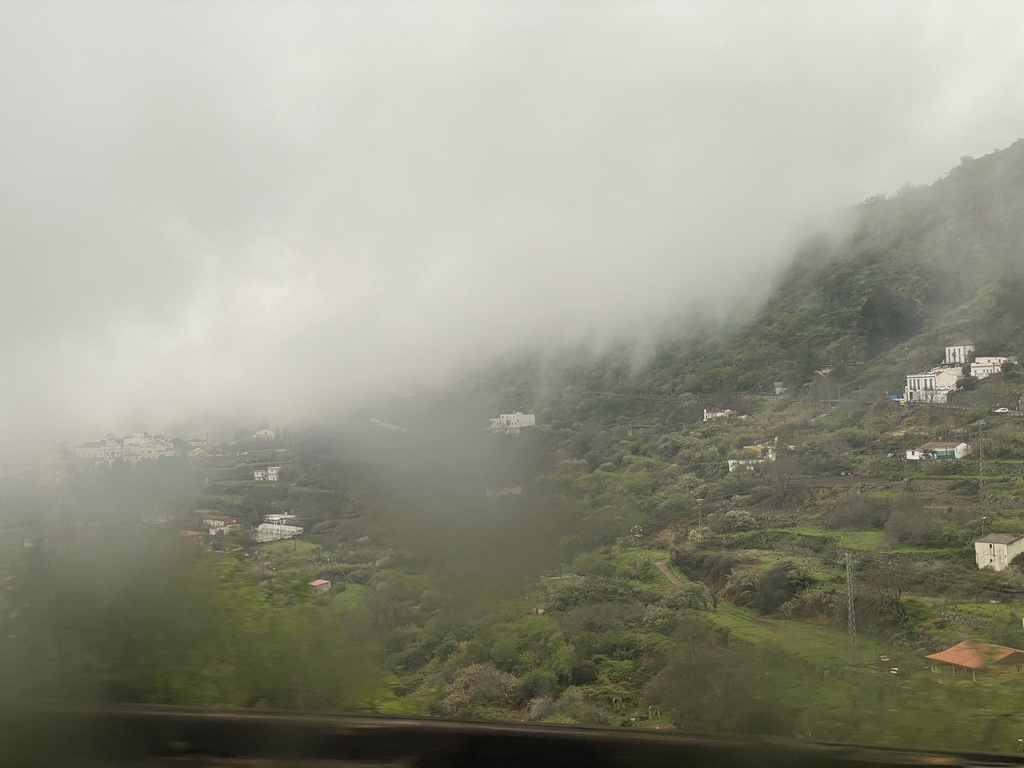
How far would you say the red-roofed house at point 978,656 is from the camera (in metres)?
3.34

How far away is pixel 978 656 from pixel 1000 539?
681cm

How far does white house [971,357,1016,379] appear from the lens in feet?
79.4

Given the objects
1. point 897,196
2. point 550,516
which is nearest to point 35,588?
point 550,516

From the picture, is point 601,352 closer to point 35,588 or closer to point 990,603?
point 990,603

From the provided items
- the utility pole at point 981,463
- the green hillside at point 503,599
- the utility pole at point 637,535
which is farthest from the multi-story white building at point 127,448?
the utility pole at point 981,463

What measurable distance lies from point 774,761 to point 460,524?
256cm

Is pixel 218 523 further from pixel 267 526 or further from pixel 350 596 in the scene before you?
pixel 350 596

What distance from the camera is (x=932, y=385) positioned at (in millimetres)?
23688

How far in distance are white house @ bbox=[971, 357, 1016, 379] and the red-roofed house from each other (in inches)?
963

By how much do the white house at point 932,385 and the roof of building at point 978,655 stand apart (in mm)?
22060

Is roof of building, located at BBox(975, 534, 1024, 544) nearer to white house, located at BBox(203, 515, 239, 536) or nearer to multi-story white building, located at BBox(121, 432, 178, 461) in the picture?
white house, located at BBox(203, 515, 239, 536)

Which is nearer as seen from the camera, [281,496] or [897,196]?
[281,496]

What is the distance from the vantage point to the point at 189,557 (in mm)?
3777

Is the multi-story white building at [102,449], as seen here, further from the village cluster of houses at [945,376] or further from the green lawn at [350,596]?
the village cluster of houses at [945,376]
